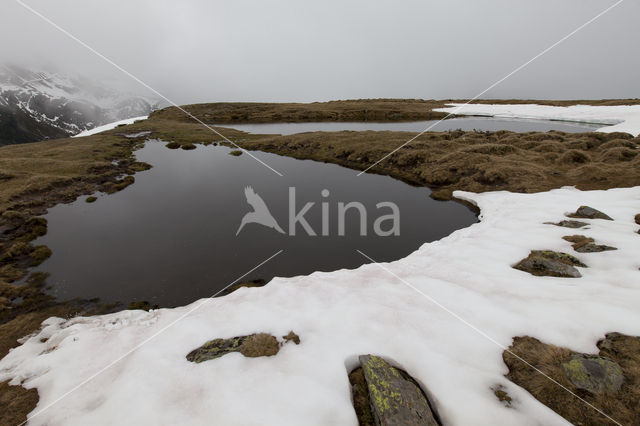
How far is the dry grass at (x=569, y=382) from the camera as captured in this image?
645cm

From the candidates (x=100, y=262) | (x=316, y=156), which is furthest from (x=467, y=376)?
(x=316, y=156)

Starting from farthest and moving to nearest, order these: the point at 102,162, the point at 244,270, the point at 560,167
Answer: the point at 102,162
the point at 560,167
the point at 244,270

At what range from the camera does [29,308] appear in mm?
13820

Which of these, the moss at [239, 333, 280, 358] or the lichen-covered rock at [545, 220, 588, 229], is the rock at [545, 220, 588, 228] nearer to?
the lichen-covered rock at [545, 220, 588, 229]

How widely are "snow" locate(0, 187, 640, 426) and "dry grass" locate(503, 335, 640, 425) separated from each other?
1.21 ft

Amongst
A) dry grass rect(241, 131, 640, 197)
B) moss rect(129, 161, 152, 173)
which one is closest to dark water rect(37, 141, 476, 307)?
dry grass rect(241, 131, 640, 197)

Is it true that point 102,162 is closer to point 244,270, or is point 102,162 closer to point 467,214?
point 244,270

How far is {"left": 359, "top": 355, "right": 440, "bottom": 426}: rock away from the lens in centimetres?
698

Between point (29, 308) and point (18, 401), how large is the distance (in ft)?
24.7

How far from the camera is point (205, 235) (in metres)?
21.4

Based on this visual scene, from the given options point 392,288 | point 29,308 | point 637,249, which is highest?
point 637,249

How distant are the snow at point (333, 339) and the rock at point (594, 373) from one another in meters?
0.99

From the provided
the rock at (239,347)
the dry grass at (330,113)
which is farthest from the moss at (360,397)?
the dry grass at (330,113)

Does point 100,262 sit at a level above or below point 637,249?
below
